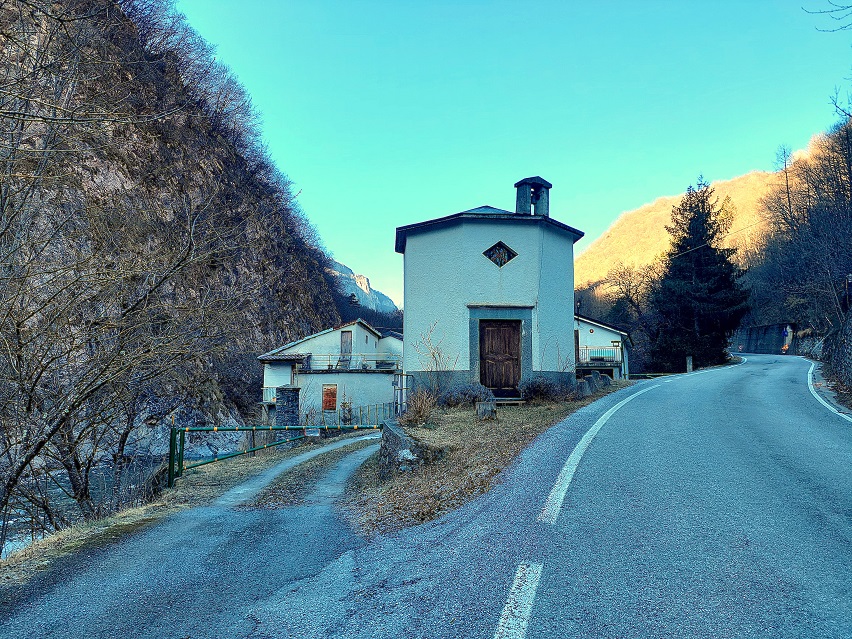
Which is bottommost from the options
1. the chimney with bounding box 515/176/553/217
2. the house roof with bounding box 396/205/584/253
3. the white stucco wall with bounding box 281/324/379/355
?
the white stucco wall with bounding box 281/324/379/355

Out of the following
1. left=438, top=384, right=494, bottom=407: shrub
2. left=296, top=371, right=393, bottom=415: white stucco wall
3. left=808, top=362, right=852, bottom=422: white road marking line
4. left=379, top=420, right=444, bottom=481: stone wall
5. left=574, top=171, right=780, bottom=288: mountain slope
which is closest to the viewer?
left=379, top=420, right=444, bottom=481: stone wall

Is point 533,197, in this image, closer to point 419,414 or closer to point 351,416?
point 419,414

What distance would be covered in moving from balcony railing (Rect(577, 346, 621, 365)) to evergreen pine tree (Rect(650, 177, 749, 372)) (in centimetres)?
434

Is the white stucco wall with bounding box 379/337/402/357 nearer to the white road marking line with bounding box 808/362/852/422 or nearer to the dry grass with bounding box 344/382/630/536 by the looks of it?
the white road marking line with bounding box 808/362/852/422

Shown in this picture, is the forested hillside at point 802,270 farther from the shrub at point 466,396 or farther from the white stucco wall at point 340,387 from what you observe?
the white stucco wall at point 340,387

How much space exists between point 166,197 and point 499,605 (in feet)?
116

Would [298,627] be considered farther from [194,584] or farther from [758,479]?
[758,479]

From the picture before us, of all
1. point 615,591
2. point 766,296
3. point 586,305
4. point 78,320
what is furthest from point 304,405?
point 586,305

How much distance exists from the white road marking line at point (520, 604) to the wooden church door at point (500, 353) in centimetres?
1249

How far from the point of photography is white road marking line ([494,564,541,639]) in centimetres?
286

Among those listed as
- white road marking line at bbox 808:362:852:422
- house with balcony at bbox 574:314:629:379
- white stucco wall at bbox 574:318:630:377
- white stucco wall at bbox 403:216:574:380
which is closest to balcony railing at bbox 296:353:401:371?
house with balcony at bbox 574:314:629:379

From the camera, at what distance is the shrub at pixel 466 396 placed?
1434 centimetres

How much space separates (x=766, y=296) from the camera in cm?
5250

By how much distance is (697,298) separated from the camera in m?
35.7
